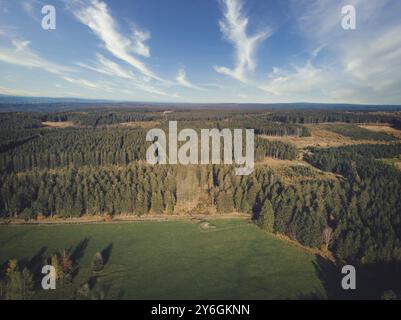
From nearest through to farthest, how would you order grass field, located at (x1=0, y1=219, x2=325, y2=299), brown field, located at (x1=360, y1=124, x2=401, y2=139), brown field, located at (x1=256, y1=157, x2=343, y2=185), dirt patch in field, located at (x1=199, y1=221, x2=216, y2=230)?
grass field, located at (x1=0, y1=219, x2=325, y2=299) < dirt patch in field, located at (x1=199, y1=221, x2=216, y2=230) < brown field, located at (x1=256, y1=157, x2=343, y2=185) < brown field, located at (x1=360, y1=124, x2=401, y2=139)

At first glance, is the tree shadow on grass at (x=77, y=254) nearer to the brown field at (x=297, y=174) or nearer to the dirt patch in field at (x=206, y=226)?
the dirt patch in field at (x=206, y=226)

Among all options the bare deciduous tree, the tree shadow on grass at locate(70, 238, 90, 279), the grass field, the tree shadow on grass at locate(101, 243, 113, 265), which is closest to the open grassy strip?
the bare deciduous tree

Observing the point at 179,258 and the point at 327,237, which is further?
the point at 327,237

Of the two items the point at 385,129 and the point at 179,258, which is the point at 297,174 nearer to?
the point at 179,258

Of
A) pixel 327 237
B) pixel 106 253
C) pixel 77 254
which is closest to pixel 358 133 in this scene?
pixel 327 237

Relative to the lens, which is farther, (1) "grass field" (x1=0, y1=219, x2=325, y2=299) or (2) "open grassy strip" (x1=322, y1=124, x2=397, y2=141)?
(2) "open grassy strip" (x1=322, y1=124, x2=397, y2=141)

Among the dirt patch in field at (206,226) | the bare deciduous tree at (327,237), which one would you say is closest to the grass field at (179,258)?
the dirt patch in field at (206,226)

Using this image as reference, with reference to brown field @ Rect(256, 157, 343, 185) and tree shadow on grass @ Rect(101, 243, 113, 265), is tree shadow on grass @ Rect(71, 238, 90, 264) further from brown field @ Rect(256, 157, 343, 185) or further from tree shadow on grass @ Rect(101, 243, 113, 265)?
brown field @ Rect(256, 157, 343, 185)
